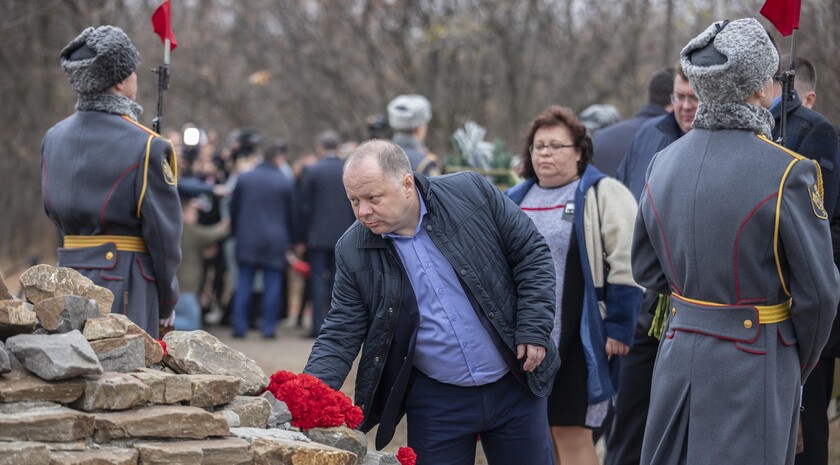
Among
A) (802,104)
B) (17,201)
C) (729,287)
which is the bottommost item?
(17,201)

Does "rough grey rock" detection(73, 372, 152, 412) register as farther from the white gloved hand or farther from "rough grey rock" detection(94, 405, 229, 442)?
the white gloved hand

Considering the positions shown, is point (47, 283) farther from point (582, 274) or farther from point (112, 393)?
point (582, 274)

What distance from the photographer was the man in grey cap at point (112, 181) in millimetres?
5434

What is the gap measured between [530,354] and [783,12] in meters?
2.01

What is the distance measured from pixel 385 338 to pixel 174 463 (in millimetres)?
963

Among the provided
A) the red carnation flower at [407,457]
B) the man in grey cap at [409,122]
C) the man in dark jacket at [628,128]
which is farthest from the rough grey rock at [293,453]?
the man in grey cap at [409,122]

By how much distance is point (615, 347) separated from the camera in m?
5.62

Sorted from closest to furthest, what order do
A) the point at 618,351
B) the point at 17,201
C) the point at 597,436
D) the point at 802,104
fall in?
the point at 802,104, the point at 618,351, the point at 597,436, the point at 17,201

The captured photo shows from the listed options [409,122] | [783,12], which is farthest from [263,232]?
[783,12]

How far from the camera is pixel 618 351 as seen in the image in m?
5.64

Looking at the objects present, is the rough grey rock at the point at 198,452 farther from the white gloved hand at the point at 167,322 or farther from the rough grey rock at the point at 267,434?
the white gloved hand at the point at 167,322

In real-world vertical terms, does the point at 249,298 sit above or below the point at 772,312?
below

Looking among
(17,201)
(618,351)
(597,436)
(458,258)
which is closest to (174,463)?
(458,258)

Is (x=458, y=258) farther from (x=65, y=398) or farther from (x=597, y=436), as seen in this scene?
(x=597, y=436)
